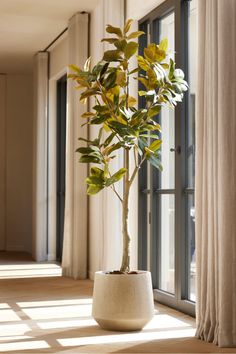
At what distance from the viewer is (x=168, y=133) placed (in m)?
6.66

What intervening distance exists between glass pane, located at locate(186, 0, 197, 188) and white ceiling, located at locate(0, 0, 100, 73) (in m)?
2.55

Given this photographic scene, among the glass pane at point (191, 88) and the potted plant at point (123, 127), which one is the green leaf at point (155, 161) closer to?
the potted plant at point (123, 127)

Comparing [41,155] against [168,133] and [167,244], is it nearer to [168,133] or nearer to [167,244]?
[168,133]

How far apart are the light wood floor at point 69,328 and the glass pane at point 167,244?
0.34 metres

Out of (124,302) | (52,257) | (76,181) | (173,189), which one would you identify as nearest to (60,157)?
(52,257)

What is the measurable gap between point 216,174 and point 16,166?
29.4 ft

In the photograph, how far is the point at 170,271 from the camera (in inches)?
258

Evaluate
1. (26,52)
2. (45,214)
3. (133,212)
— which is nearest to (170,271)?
(133,212)

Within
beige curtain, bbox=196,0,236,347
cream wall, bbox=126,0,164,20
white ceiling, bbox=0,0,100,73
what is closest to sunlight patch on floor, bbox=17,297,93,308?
beige curtain, bbox=196,0,236,347

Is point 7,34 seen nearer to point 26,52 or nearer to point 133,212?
point 26,52

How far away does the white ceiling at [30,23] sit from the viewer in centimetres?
856

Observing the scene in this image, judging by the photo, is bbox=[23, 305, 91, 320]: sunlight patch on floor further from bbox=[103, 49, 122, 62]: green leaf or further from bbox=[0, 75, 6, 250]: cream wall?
bbox=[0, 75, 6, 250]: cream wall

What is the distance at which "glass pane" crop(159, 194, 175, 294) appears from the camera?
6496mm

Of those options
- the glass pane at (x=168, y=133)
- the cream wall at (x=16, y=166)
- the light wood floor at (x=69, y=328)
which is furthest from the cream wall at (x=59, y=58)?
the light wood floor at (x=69, y=328)
